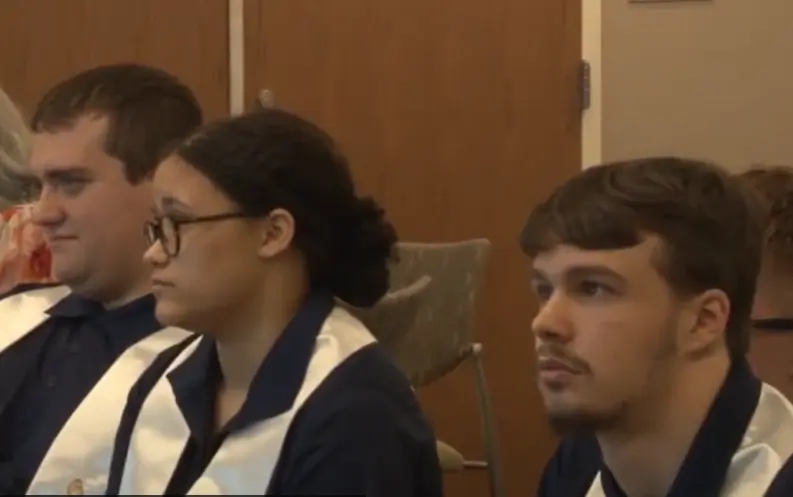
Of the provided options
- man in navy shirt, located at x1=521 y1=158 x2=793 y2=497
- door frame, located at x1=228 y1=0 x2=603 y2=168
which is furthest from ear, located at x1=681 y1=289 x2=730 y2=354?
door frame, located at x1=228 y1=0 x2=603 y2=168

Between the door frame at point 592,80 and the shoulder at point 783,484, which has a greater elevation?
the door frame at point 592,80

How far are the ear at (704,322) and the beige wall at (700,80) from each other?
7.24ft

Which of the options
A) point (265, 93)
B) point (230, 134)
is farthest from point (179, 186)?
point (265, 93)

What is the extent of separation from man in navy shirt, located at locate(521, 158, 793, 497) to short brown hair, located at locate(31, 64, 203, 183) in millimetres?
644

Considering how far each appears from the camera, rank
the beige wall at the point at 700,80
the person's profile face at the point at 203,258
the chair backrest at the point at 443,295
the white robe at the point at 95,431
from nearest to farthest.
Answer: the person's profile face at the point at 203,258 < the white robe at the point at 95,431 < the chair backrest at the point at 443,295 < the beige wall at the point at 700,80

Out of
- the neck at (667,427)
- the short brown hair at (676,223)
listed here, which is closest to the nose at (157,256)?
the short brown hair at (676,223)

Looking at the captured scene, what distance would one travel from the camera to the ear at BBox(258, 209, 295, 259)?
1.39 metres

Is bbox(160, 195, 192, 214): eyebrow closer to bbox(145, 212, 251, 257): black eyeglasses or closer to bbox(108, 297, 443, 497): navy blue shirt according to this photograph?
bbox(145, 212, 251, 257): black eyeglasses

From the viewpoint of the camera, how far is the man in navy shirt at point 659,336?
1227 mm

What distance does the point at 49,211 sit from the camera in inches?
64.7

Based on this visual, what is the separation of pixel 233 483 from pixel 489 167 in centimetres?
236

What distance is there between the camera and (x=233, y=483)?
1233 millimetres

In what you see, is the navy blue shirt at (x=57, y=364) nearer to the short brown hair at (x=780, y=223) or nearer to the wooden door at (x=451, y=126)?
the short brown hair at (x=780, y=223)

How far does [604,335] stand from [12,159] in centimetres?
130
